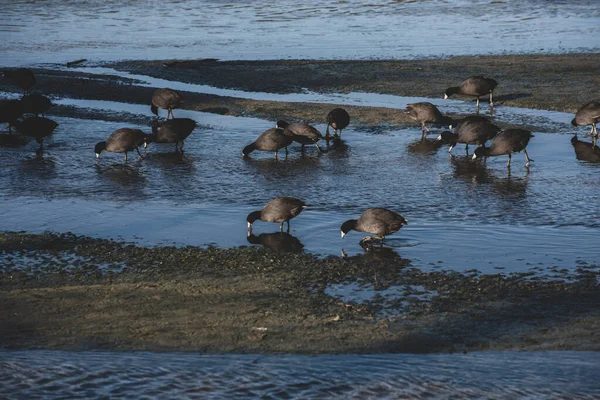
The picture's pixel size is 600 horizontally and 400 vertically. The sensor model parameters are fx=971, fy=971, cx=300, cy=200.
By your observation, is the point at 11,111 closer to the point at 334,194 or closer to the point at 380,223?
the point at 334,194

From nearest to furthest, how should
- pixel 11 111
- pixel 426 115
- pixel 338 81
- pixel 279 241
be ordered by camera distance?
pixel 279 241 → pixel 426 115 → pixel 11 111 → pixel 338 81

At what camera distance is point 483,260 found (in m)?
10.3

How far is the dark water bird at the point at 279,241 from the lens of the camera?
432 inches

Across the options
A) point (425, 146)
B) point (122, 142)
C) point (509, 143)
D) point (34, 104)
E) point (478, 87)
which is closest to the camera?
point (509, 143)

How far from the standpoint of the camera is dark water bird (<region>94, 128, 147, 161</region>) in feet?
52.6

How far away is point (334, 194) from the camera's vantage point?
13.6m

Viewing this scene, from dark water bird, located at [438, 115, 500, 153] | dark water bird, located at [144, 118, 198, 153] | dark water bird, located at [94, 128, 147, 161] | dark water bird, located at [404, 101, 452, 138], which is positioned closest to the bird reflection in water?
dark water bird, located at [404, 101, 452, 138]

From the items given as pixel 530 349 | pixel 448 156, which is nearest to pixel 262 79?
pixel 448 156

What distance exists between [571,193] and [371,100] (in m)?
8.84

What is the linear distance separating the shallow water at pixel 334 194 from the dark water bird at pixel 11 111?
97cm

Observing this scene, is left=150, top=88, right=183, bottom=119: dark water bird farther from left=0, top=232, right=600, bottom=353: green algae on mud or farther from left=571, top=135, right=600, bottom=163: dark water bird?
left=0, top=232, right=600, bottom=353: green algae on mud

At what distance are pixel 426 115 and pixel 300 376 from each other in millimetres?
11038

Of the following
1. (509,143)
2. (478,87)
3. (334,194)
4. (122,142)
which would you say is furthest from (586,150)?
(122,142)

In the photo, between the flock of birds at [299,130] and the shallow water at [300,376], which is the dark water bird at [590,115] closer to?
the flock of birds at [299,130]
